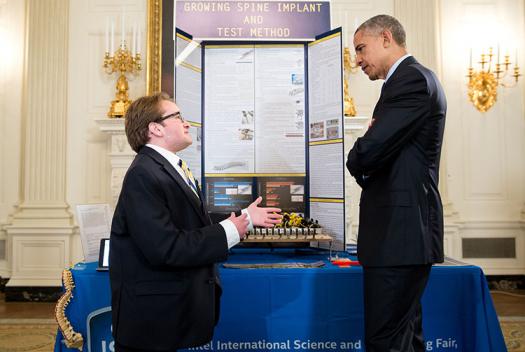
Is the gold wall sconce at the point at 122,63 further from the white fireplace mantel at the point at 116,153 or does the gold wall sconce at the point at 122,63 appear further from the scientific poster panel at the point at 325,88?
the scientific poster panel at the point at 325,88

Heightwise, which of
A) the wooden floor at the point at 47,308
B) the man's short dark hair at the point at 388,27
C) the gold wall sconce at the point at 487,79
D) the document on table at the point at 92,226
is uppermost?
the gold wall sconce at the point at 487,79

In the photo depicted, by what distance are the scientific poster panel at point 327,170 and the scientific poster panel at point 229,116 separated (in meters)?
0.46

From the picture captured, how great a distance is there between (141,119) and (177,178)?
267 mm

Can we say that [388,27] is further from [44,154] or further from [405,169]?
[44,154]

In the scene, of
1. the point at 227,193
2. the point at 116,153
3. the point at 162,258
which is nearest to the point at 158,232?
the point at 162,258

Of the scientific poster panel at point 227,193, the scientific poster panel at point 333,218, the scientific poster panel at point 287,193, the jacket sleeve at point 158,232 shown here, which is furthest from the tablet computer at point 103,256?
the scientific poster panel at point 333,218

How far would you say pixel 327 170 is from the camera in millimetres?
2908

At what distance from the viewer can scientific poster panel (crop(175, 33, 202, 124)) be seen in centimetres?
295

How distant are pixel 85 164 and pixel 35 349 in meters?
2.37

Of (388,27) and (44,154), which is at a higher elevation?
(388,27)

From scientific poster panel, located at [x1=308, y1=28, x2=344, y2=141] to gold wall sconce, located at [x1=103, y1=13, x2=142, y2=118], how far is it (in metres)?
2.65

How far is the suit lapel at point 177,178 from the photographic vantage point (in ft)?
4.81

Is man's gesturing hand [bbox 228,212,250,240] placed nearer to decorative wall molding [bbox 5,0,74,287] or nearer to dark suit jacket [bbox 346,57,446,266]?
dark suit jacket [bbox 346,57,446,266]

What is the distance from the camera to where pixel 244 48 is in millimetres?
3223
